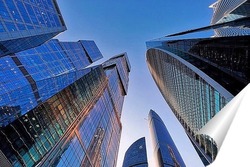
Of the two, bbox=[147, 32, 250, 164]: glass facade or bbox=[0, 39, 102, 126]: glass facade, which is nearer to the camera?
bbox=[147, 32, 250, 164]: glass facade

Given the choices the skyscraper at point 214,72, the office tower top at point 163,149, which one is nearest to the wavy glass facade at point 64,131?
the skyscraper at point 214,72

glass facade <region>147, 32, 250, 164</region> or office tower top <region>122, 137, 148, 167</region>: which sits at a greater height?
glass facade <region>147, 32, 250, 164</region>

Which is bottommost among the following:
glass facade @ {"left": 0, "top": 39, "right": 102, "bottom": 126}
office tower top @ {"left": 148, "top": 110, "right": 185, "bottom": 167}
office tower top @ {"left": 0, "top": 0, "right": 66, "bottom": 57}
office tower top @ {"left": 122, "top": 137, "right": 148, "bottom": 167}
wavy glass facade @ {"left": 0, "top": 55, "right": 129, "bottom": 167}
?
office tower top @ {"left": 122, "top": 137, "right": 148, "bottom": 167}

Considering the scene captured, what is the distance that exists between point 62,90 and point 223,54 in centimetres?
3635

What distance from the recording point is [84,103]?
69250 millimetres

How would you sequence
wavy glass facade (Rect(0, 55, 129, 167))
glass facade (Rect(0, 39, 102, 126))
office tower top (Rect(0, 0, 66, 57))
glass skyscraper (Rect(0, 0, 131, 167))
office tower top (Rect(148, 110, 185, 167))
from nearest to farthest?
wavy glass facade (Rect(0, 55, 129, 167))
glass skyscraper (Rect(0, 0, 131, 167))
glass facade (Rect(0, 39, 102, 126))
office tower top (Rect(0, 0, 66, 57))
office tower top (Rect(148, 110, 185, 167))

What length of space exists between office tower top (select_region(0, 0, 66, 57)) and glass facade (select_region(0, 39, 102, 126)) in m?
3.69

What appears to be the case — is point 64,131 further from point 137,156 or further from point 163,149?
point 137,156

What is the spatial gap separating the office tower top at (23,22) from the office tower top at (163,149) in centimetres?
8550

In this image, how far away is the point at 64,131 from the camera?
52250 millimetres

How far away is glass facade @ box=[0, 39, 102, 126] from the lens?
45.8 meters

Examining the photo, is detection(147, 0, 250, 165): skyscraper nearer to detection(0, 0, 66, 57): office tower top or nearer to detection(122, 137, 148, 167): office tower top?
detection(0, 0, 66, 57): office tower top

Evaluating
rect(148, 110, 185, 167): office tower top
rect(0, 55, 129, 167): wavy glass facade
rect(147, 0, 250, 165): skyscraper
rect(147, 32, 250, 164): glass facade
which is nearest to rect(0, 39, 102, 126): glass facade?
rect(0, 55, 129, 167): wavy glass facade

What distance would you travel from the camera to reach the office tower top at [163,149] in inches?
5264
